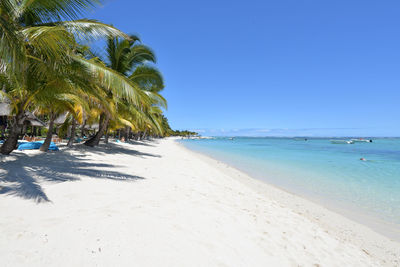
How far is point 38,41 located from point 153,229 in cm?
403

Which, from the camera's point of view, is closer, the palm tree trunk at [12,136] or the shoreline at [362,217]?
the shoreline at [362,217]

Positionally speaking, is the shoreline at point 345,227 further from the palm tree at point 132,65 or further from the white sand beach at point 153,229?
the palm tree at point 132,65

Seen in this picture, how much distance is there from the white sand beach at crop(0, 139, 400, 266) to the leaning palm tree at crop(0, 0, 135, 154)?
202 centimetres

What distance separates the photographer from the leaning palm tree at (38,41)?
3.05m

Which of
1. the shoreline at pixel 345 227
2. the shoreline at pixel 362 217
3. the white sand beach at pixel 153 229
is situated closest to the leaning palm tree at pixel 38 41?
the white sand beach at pixel 153 229

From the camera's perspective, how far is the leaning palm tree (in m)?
3.05

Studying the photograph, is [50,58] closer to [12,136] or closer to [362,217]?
[12,136]

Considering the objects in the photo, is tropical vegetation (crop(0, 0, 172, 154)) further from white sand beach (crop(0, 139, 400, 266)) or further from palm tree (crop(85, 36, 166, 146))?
palm tree (crop(85, 36, 166, 146))

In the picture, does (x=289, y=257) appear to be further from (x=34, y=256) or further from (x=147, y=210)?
(x=34, y=256)

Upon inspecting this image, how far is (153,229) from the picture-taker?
2.51 meters

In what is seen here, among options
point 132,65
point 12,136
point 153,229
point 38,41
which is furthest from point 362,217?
point 132,65

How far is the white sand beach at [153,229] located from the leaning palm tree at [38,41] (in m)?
2.02

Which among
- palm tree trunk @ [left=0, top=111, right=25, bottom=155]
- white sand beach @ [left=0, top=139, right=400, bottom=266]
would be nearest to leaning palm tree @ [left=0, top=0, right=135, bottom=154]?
palm tree trunk @ [left=0, top=111, right=25, bottom=155]

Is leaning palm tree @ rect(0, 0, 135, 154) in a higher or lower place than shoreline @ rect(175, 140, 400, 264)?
higher
